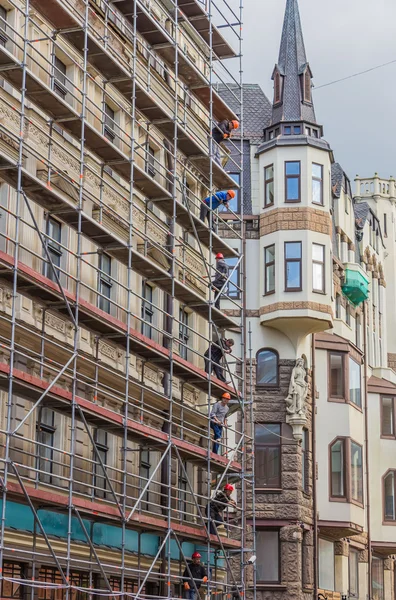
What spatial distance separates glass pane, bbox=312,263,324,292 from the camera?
3969 centimetres

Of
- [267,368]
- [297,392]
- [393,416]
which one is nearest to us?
[297,392]

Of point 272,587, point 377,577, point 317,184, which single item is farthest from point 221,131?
point 377,577

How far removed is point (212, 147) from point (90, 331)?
9814mm

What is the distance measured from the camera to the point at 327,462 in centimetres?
4025

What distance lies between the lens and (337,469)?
4047 centimetres

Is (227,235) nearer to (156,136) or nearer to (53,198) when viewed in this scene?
(156,136)

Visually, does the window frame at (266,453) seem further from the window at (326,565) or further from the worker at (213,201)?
the worker at (213,201)

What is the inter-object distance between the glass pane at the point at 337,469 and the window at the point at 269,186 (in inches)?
336

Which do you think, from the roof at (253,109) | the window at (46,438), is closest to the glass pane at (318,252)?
the roof at (253,109)

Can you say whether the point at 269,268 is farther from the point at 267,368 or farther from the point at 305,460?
the point at 305,460

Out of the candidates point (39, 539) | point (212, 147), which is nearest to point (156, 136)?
point (212, 147)

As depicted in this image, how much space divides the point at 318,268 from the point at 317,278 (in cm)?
38

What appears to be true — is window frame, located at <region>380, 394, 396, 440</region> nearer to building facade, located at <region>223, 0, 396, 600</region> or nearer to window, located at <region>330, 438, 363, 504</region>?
building facade, located at <region>223, 0, 396, 600</region>

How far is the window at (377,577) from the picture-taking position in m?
45.1
